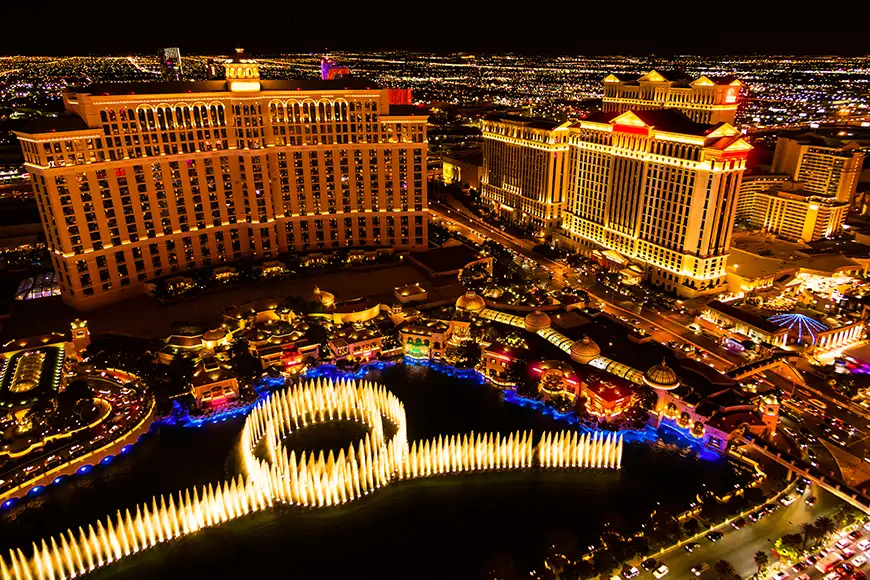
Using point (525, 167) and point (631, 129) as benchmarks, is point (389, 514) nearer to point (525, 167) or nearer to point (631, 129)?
point (631, 129)

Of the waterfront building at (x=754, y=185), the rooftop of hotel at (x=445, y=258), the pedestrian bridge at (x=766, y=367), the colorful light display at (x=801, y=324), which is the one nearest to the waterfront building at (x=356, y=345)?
the rooftop of hotel at (x=445, y=258)

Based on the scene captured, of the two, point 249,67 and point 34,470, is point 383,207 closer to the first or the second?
point 249,67

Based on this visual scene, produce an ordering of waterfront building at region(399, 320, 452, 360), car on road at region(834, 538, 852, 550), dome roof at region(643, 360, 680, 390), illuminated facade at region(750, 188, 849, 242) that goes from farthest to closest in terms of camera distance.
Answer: illuminated facade at region(750, 188, 849, 242) → waterfront building at region(399, 320, 452, 360) → dome roof at region(643, 360, 680, 390) → car on road at region(834, 538, 852, 550)

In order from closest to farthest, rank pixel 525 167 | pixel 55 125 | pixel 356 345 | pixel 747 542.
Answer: pixel 747 542 < pixel 356 345 < pixel 55 125 < pixel 525 167

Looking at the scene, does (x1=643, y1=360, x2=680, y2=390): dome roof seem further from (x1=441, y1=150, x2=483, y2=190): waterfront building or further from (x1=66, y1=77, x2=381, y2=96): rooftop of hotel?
(x1=441, y1=150, x2=483, y2=190): waterfront building

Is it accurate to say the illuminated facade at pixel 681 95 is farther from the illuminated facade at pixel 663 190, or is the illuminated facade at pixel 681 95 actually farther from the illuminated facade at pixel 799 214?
the illuminated facade at pixel 799 214

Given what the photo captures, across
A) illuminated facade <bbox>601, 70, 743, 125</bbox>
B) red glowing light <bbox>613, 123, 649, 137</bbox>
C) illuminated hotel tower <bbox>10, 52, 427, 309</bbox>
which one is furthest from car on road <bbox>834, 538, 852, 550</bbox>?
illuminated hotel tower <bbox>10, 52, 427, 309</bbox>

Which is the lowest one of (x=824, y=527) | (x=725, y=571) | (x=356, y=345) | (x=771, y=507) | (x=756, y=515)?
(x=771, y=507)

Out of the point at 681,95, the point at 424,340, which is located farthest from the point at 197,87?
the point at 681,95
